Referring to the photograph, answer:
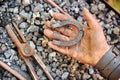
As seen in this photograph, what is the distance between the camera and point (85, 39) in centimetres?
266

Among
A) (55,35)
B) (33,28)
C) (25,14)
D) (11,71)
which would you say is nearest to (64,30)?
(55,35)

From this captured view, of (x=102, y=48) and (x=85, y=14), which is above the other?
(x=85, y=14)

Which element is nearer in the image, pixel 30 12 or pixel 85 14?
pixel 85 14

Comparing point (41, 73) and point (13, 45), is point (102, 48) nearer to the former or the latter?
point (41, 73)

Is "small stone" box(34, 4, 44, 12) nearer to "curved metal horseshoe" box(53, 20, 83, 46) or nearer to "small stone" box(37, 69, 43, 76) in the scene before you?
"curved metal horseshoe" box(53, 20, 83, 46)

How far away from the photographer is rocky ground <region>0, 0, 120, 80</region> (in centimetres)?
268

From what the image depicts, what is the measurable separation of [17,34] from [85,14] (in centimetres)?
53

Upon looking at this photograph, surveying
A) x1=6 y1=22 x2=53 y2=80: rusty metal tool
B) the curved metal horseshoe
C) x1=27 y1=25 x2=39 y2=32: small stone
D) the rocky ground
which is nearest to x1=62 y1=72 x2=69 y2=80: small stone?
the rocky ground

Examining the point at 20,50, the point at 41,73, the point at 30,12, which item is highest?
the point at 30,12

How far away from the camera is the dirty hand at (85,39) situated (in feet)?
8.39

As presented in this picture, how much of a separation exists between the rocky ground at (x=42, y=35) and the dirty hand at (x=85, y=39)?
0.11 meters

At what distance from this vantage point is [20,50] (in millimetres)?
2631

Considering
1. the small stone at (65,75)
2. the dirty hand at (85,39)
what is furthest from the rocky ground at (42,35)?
the dirty hand at (85,39)

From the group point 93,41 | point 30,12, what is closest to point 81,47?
point 93,41
